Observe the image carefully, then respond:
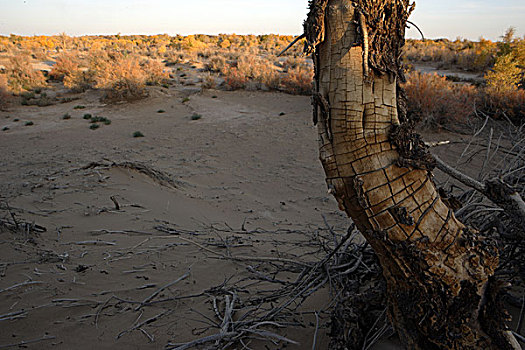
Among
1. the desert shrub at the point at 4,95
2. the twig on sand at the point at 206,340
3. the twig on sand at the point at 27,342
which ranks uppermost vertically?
the desert shrub at the point at 4,95

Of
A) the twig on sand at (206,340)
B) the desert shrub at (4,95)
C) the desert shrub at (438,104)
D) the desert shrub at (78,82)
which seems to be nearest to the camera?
the twig on sand at (206,340)

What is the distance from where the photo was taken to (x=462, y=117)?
9.16 meters

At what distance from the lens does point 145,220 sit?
14.2 ft

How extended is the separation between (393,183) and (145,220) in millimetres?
3680

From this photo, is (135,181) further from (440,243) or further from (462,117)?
(462,117)

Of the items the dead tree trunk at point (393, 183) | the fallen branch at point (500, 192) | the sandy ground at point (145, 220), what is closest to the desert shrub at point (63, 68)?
the sandy ground at point (145, 220)

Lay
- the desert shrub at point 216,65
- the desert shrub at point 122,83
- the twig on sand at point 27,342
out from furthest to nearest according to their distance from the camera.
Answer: the desert shrub at point 216,65, the desert shrub at point 122,83, the twig on sand at point 27,342

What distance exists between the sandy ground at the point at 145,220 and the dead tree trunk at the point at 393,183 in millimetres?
575

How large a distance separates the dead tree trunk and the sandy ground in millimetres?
575

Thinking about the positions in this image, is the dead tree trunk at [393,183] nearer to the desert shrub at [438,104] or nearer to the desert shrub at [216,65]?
the desert shrub at [438,104]

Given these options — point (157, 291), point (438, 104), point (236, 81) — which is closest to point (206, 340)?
point (157, 291)

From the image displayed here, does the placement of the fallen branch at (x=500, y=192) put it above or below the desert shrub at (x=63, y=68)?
below

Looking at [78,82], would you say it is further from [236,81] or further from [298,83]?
[298,83]

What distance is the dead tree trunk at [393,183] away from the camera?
1.25m
